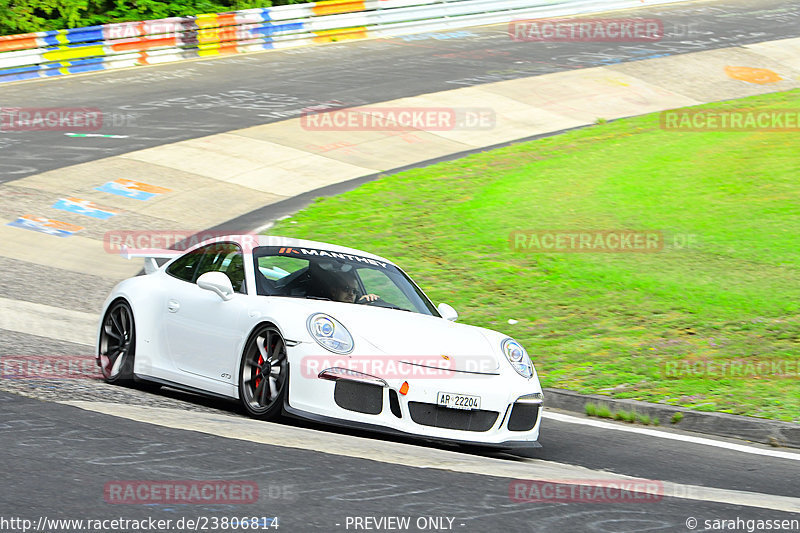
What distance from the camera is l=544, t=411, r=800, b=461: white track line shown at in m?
7.59

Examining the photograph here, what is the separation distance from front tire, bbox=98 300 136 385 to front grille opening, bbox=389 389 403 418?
257 centimetres

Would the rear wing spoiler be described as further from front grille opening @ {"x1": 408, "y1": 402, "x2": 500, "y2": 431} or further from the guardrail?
the guardrail

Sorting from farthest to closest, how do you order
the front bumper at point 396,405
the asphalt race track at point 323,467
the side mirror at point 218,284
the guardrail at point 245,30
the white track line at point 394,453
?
1. the guardrail at point 245,30
2. the side mirror at point 218,284
3. the front bumper at point 396,405
4. the white track line at point 394,453
5. the asphalt race track at point 323,467

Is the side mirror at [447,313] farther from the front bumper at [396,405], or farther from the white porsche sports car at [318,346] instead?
the front bumper at [396,405]

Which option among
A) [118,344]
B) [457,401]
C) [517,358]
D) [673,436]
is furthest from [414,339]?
[118,344]

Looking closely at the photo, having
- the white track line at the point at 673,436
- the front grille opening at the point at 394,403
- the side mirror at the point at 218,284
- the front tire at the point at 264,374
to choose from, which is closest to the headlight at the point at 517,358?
the front grille opening at the point at 394,403

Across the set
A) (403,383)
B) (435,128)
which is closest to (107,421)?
(403,383)

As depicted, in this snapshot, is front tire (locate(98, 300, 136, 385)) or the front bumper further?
front tire (locate(98, 300, 136, 385))

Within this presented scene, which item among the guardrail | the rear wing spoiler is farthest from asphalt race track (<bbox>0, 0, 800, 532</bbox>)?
the guardrail

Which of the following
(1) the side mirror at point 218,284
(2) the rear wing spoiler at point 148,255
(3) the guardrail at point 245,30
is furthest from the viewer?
(3) the guardrail at point 245,30

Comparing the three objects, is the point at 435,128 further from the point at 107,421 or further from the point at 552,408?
the point at 107,421

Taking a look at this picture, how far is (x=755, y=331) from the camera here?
10.5m

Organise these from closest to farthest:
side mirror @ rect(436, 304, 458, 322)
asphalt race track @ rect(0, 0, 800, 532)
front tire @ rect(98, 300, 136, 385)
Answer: asphalt race track @ rect(0, 0, 800, 532), side mirror @ rect(436, 304, 458, 322), front tire @ rect(98, 300, 136, 385)

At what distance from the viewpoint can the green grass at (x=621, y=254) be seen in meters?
9.81
